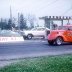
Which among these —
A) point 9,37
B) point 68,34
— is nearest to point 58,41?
point 68,34

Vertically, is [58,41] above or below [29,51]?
above

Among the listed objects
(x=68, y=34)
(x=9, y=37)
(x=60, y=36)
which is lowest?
(x=9, y=37)

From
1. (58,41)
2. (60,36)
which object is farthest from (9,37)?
(60,36)

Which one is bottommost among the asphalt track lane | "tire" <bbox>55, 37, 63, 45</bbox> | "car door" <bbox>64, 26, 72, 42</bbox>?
the asphalt track lane

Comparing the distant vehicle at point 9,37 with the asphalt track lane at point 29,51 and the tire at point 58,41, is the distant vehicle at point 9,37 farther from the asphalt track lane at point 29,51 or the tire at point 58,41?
the asphalt track lane at point 29,51

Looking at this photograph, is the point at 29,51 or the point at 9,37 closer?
the point at 29,51

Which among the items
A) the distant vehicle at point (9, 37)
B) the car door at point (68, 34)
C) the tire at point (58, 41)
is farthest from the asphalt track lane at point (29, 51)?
the distant vehicle at point (9, 37)

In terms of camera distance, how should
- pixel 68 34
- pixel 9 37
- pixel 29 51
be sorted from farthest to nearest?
pixel 9 37 < pixel 68 34 < pixel 29 51

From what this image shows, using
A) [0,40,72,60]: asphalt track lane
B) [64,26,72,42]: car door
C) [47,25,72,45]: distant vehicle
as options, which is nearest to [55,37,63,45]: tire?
[47,25,72,45]: distant vehicle

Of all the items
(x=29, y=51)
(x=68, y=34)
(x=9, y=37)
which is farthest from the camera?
(x=9, y=37)

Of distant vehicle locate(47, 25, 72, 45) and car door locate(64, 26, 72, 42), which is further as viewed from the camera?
car door locate(64, 26, 72, 42)

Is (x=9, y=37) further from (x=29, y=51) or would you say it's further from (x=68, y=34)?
(x=29, y=51)

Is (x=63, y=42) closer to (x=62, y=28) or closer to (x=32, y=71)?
(x=62, y=28)

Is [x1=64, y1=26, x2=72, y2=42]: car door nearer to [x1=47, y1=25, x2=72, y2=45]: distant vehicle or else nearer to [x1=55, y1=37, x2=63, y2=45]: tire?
[x1=47, y1=25, x2=72, y2=45]: distant vehicle
